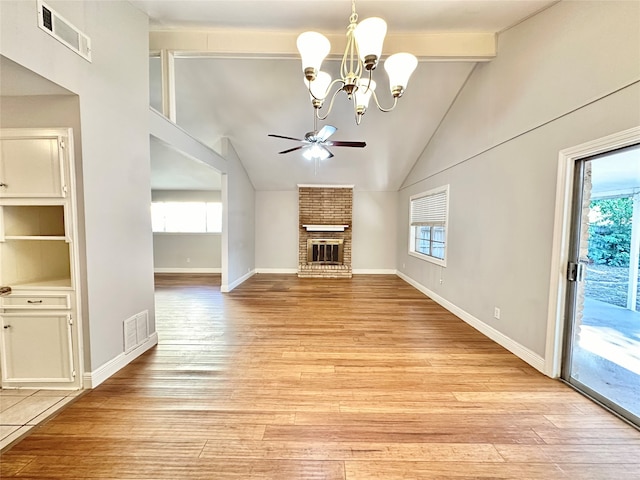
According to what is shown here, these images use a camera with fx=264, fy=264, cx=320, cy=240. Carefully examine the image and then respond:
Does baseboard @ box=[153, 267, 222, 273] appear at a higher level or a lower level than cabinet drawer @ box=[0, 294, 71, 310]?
lower

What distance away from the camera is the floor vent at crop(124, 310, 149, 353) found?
8.24ft

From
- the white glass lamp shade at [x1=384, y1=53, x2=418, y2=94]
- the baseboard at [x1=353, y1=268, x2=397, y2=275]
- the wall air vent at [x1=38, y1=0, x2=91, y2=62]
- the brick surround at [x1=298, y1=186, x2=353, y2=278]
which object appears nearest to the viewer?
the wall air vent at [x1=38, y1=0, x2=91, y2=62]

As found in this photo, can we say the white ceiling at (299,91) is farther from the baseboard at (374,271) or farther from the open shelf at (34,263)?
the open shelf at (34,263)

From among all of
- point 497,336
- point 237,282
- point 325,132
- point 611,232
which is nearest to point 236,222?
point 237,282

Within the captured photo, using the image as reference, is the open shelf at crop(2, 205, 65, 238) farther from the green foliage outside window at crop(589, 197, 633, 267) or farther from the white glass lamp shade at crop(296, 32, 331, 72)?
the green foliage outside window at crop(589, 197, 633, 267)

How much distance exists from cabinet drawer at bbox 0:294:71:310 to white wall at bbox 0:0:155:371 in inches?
7.7

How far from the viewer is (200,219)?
286 inches

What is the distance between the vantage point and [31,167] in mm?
2021

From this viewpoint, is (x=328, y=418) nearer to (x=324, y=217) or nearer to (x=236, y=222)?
(x=236, y=222)

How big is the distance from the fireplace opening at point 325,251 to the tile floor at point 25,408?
17.6 feet

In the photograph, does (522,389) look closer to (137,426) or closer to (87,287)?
(137,426)

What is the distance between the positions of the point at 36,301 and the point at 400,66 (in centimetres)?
330

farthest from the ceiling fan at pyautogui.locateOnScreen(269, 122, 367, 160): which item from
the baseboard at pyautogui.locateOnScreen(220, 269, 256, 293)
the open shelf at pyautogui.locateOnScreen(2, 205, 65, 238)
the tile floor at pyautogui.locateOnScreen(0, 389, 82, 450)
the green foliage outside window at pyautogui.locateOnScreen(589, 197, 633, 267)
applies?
the tile floor at pyautogui.locateOnScreen(0, 389, 82, 450)

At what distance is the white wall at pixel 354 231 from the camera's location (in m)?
7.24
